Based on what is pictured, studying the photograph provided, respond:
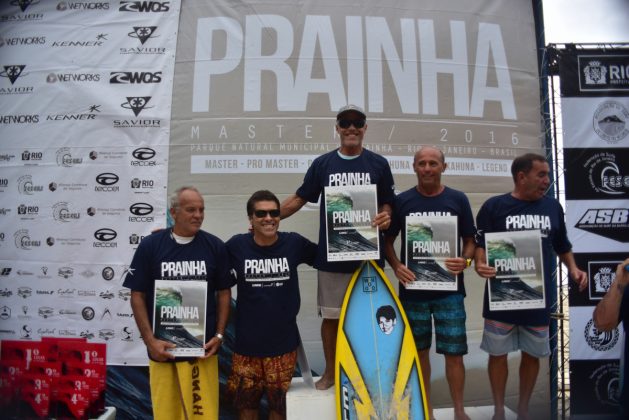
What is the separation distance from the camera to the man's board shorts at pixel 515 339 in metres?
2.61

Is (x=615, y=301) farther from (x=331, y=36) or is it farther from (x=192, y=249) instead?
(x=331, y=36)

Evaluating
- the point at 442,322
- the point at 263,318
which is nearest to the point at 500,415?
the point at 442,322

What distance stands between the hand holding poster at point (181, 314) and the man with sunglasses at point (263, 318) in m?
0.24

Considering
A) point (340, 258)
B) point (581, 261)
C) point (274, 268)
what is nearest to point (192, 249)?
point (274, 268)

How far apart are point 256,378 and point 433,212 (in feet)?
4.85

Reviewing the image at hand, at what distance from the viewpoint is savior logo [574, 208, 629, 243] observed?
12.1 ft

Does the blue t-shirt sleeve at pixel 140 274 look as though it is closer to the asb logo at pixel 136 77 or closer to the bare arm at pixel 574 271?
the asb logo at pixel 136 77

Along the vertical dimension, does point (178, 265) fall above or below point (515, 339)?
above

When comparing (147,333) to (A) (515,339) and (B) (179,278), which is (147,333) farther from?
(A) (515,339)

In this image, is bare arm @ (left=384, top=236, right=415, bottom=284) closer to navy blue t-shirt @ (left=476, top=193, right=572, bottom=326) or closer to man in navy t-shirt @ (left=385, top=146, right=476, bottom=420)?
man in navy t-shirt @ (left=385, top=146, right=476, bottom=420)

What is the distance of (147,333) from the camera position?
2326mm

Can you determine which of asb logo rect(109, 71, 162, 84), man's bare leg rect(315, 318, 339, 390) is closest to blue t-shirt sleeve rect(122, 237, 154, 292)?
man's bare leg rect(315, 318, 339, 390)

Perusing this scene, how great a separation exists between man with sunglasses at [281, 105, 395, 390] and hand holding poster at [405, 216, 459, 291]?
217mm

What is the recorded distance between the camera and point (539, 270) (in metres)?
2.57
